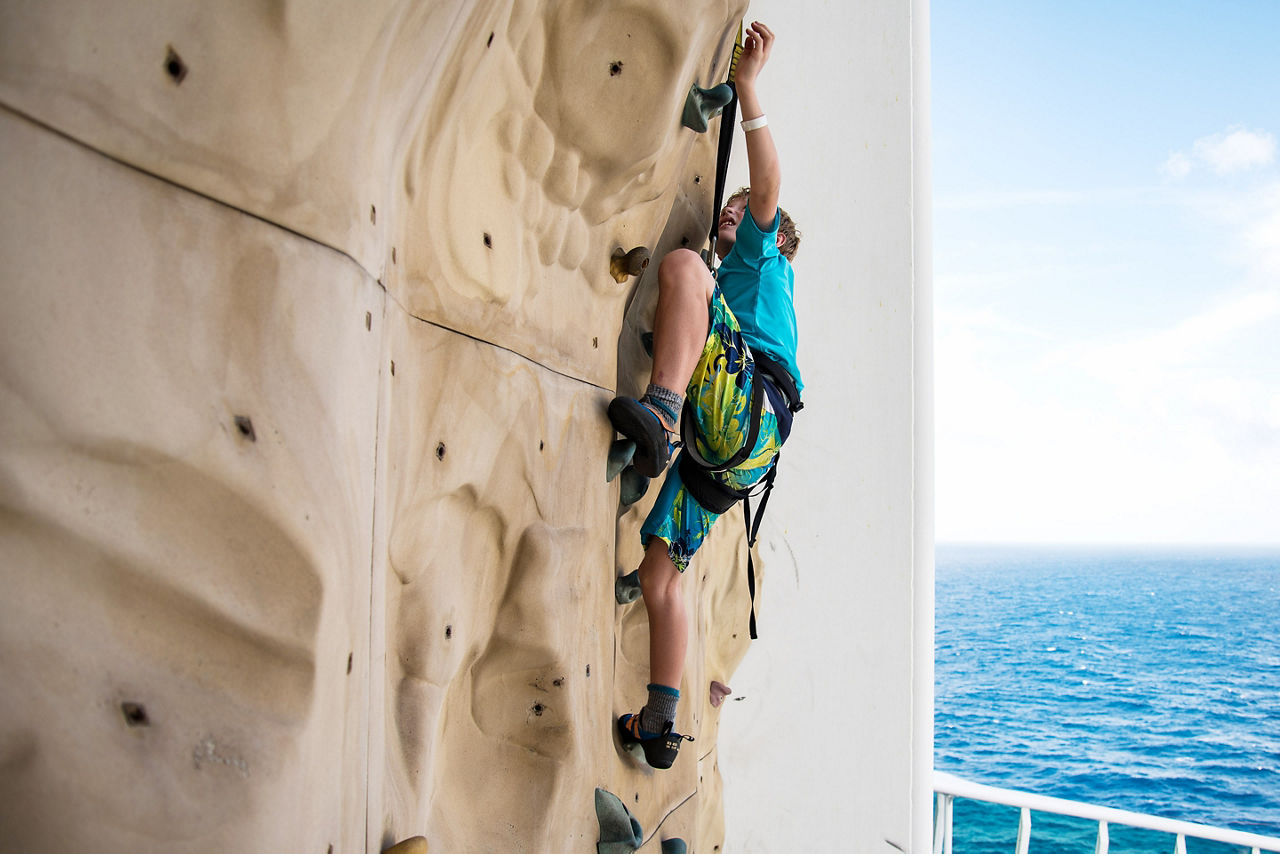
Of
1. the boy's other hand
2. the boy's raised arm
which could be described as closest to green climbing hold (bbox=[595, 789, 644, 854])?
the boy's raised arm

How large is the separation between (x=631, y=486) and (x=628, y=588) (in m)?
0.19

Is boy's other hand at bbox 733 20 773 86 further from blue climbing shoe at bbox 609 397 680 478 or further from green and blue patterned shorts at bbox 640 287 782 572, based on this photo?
blue climbing shoe at bbox 609 397 680 478

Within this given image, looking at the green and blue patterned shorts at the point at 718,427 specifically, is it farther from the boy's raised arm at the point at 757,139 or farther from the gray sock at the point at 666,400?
the boy's raised arm at the point at 757,139

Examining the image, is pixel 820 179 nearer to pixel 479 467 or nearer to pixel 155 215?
pixel 479 467

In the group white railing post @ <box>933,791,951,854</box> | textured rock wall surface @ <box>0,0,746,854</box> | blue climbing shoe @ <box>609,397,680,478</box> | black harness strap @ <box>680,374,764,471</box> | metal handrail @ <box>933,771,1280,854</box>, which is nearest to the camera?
textured rock wall surface @ <box>0,0,746,854</box>

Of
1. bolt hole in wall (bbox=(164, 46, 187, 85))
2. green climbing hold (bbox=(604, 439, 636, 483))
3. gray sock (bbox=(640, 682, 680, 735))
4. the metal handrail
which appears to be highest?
bolt hole in wall (bbox=(164, 46, 187, 85))

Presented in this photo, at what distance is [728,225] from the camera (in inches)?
74.9

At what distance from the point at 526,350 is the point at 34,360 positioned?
0.74 meters

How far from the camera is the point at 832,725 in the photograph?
9.11 ft

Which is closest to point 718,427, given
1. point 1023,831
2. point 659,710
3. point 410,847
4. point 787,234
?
point 659,710

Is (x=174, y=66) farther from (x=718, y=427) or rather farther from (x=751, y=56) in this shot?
(x=751, y=56)

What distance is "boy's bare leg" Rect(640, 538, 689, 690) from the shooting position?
1506 mm

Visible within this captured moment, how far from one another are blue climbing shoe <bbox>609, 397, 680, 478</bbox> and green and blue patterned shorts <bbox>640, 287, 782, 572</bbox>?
0.11m

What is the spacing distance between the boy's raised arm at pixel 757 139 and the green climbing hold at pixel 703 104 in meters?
0.05
